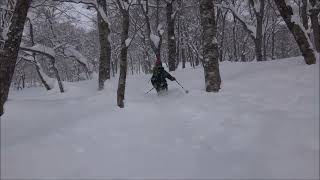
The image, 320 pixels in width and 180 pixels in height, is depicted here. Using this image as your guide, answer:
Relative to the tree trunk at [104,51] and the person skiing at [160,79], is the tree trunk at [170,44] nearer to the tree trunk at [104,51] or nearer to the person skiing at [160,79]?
the tree trunk at [104,51]

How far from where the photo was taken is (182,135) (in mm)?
7086

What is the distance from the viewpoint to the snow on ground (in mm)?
5496

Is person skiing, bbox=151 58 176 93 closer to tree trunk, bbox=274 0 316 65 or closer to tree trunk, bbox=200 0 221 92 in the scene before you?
tree trunk, bbox=200 0 221 92

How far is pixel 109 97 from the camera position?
41.3 feet

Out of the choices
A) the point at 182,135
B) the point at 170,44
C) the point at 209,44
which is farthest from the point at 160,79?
the point at 170,44

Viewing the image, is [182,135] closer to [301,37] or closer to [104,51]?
[301,37]

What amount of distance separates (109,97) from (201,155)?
6.99 metres

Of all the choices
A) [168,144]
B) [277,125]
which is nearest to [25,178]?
[168,144]

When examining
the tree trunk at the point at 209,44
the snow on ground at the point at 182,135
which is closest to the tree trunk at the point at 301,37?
the snow on ground at the point at 182,135

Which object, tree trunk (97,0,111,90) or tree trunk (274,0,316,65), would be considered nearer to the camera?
tree trunk (274,0,316,65)

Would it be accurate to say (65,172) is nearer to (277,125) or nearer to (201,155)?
(201,155)

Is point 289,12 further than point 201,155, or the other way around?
point 289,12

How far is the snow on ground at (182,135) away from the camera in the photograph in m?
5.50

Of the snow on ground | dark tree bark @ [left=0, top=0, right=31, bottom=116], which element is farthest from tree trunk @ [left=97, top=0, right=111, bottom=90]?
dark tree bark @ [left=0, top=0, right=31, bottom=116]
